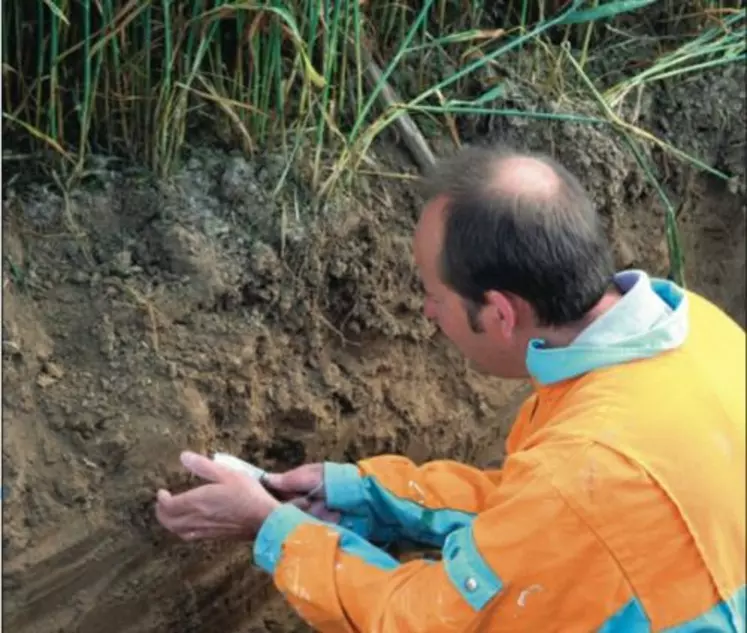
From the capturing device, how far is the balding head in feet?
4.78

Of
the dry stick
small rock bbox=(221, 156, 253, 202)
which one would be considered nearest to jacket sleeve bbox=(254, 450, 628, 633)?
small rock bbox=(221, 156, 253, 202)

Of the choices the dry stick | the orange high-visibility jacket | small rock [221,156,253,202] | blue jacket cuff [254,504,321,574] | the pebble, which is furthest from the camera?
the dry stick

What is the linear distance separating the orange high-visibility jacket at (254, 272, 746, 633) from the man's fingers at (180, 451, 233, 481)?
19 centimetres

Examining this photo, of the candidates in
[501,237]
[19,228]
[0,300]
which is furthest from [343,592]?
[19,228]

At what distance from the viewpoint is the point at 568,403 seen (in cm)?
147

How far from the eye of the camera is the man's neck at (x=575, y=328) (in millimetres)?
1492

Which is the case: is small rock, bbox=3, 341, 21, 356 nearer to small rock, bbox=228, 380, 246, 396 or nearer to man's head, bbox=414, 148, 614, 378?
small rock, bbox=228, 380, 246, 396

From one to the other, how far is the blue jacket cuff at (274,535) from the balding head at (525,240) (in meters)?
0.34

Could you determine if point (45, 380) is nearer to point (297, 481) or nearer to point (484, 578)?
point (297, 481)

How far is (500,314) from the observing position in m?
1.49

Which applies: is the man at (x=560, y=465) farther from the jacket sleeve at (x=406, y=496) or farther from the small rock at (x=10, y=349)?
the small rock at (x=10, y=349)

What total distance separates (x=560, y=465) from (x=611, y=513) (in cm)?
7

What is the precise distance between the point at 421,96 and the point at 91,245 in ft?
1.94

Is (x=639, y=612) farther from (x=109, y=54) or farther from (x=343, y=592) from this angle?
(x=109, y=54)
